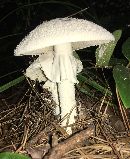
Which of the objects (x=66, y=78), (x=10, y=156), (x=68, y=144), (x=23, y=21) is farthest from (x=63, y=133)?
(x=23, y=21)

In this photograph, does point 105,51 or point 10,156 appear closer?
point 10,156

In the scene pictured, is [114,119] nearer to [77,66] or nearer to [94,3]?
[77,66]

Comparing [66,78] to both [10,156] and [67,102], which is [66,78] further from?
[10,156]

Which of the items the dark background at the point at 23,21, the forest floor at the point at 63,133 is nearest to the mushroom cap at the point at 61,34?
the forest floor at the point at 63,133

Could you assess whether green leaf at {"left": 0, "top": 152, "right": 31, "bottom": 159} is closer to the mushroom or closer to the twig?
the twig

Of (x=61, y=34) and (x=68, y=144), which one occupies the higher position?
(x=61, y=34)

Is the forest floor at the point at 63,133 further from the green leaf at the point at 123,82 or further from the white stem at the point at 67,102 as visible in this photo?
the green leaf at the point at 123,82
